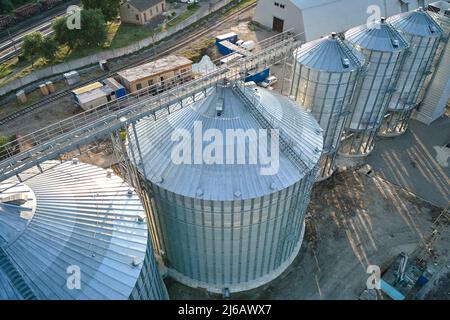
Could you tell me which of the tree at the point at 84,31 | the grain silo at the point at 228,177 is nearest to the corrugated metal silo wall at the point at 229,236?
the grain silo at the point at 228,177

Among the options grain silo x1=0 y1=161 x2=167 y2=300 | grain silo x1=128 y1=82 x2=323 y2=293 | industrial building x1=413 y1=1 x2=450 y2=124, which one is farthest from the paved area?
grain silo x1=0 y1=161 x2=167 y2=300

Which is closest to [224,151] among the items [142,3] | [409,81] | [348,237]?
[348,237]

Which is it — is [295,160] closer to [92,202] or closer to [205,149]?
[205,149]

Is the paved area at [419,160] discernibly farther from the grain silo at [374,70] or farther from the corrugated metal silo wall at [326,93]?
the corrugated metal silo wall at [326,93]

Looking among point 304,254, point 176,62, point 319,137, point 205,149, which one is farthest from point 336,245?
point 176,62

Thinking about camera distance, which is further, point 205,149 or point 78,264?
point 205,149

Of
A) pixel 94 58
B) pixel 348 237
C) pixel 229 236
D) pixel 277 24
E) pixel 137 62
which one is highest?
pixel 229 236

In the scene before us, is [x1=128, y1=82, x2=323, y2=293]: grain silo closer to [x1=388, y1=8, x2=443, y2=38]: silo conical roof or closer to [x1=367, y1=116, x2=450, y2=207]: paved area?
[x1=367, y1=116, x2=450, y2=207]: paved area

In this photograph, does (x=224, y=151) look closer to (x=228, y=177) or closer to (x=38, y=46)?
(x=228, y=177)
